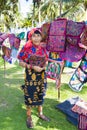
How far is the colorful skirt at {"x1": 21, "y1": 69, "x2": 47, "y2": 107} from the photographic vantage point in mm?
3648

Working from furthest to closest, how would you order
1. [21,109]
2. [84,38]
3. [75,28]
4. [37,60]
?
1. [21,109]
2. [75,28]
3. [84,38]
4. [37,60]

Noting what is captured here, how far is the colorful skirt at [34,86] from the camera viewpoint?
365 cm

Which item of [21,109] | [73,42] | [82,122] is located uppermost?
[73,42]

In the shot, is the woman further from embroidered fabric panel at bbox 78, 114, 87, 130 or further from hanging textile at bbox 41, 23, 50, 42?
hanging textile at bbox 41, 23, 50, 42

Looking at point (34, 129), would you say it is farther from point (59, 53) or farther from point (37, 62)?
point (59, 53)

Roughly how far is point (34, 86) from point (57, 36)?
3.14ft

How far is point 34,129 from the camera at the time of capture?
3779 mm

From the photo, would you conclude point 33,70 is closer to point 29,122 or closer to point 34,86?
point 34,86

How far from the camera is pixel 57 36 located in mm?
4254

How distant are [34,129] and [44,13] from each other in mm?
36533

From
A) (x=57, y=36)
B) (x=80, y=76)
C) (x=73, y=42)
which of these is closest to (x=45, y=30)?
(x=57, y=36)

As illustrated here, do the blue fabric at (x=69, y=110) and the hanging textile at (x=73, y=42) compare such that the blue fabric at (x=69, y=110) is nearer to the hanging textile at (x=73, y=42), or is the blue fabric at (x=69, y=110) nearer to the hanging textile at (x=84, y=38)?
the hanging textile at (x=73, y=42)

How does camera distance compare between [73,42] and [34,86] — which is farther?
[73,42]

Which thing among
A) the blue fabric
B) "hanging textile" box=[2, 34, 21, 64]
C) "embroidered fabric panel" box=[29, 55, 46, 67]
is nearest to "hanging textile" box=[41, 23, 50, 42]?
"embroidered fabric panel" box=[29, 55, 46, 67]
